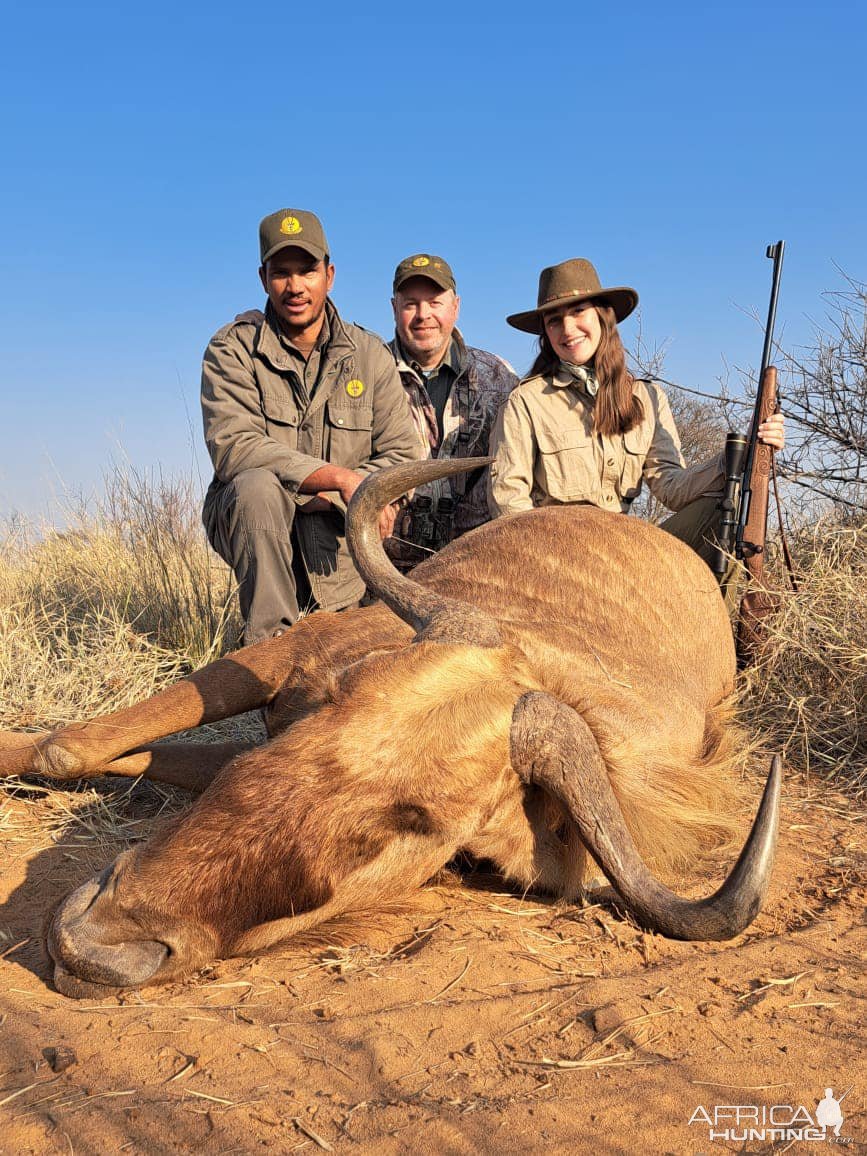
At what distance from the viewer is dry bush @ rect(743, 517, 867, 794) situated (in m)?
4.50

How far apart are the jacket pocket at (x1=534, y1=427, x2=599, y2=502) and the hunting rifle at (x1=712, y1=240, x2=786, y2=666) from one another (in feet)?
2.63

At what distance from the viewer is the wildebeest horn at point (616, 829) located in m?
2.21

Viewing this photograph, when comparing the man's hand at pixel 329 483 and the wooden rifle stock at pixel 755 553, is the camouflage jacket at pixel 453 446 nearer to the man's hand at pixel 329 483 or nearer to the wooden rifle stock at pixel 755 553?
the man's hand at pixel 329 483

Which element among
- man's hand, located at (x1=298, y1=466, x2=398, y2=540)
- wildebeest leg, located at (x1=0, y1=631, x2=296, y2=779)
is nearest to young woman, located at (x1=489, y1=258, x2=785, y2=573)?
man's hand, located at (x1=298, y1=466, x2=398, y2=540)

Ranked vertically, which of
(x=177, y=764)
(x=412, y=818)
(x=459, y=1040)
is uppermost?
(x=412, y=818)

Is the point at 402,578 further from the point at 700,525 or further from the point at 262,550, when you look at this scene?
the point at 700,525

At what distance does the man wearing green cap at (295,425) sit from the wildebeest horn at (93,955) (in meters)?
2.77

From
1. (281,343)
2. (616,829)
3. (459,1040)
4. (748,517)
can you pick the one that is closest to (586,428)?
(748,517)

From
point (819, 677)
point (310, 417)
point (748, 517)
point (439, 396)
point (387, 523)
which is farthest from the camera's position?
point (439, 396)

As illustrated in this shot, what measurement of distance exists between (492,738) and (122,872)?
97 cm

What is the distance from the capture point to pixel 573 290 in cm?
553

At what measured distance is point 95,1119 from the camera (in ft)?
6.23

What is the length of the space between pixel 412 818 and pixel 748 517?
3.40 metres

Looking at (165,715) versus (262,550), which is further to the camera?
(262,550)
